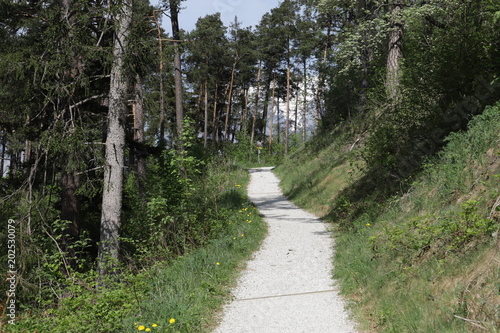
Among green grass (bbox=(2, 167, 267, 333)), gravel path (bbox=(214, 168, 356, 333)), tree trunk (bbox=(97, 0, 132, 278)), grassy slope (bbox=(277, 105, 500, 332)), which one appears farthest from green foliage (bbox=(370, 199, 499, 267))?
tree trunk (bbox=(97, 0, 132, 278))

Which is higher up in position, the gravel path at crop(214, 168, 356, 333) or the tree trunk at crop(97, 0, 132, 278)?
the tree trunk at crop(97, 0, 132, 278)

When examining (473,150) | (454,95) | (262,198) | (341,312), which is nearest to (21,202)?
(341,312)

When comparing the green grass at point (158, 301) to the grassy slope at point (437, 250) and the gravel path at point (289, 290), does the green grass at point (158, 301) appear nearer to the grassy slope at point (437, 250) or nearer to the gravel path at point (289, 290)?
the gravel path at point (289, 290)

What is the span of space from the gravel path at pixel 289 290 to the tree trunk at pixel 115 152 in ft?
8.99

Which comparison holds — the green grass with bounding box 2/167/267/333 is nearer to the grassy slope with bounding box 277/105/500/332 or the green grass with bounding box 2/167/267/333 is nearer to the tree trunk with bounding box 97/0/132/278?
the tree trunk with bounding box 97/0/132/278

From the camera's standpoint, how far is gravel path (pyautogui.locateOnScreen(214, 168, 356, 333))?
448cm

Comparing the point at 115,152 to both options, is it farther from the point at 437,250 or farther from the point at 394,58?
the point at 394,58

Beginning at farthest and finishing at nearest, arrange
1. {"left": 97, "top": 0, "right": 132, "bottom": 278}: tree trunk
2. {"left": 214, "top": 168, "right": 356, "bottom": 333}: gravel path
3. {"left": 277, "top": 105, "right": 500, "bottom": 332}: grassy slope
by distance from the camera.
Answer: {"left": 97, "top": 0, "right": 132, "bottom": 278}: tree trunk, {"left": 214, "top": 168, "right": 356, "bottom": 333}: gravel path, {"left": 277, "top": 105, "right": 500, "bottom": 332}: grassy slope

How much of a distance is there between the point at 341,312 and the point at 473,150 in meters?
3.68

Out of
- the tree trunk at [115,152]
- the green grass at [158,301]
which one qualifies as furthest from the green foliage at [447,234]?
the tree trunk at [115,152]

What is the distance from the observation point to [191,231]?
28.1ft

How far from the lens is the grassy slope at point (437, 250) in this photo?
3.47 m

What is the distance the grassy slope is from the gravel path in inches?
12.7

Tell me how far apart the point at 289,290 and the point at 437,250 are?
221 centimetres
